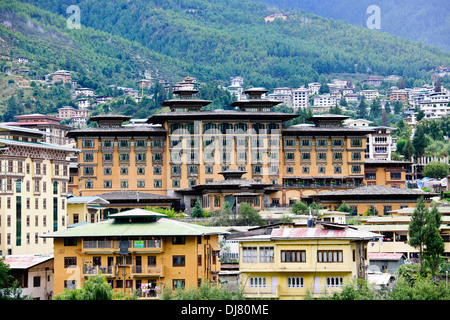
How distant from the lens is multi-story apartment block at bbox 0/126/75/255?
71000 millimetres

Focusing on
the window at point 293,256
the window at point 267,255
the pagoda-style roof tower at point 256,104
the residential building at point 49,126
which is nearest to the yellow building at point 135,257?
the window at point 267,255

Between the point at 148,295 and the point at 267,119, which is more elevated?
the point at 267,119

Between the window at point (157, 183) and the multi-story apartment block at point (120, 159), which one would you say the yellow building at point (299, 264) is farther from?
the window at point (157, 183)

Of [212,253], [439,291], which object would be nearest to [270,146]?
[212,253]

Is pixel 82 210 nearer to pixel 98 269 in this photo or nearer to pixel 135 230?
pixel 135 230

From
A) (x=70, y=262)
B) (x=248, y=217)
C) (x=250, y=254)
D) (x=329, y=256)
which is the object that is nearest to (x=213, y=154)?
(x=248, y=217)

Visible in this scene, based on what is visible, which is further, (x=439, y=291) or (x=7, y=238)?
(x=7, y=238)

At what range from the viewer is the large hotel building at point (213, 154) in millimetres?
108312

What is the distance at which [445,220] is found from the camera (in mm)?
81312

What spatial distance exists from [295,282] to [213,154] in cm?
5936

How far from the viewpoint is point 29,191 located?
75.2 m

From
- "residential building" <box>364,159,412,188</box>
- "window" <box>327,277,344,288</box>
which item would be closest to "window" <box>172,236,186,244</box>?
"window" <box>327,277,344,288</box>

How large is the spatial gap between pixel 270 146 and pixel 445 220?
33655 millimetres

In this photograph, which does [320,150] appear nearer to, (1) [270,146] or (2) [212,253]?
(1) [270,146]
